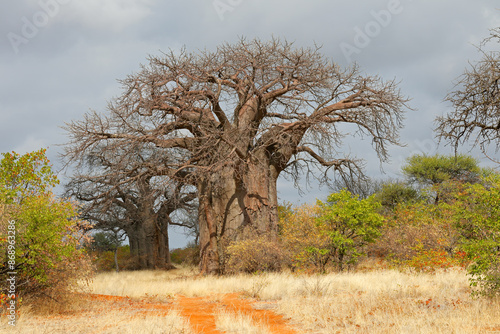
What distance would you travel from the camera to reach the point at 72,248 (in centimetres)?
951

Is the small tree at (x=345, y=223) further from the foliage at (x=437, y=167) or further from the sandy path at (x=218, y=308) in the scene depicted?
the foliage at (x=437, y=167)

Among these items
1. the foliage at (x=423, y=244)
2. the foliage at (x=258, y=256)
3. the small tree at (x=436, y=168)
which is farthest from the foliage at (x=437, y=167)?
the foliage at (x=258, y=256)

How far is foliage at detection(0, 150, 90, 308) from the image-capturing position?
29.5 ft

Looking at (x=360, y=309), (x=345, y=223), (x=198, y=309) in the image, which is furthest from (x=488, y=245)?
(x=345, y=223)

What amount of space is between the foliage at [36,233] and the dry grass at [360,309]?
1.06m

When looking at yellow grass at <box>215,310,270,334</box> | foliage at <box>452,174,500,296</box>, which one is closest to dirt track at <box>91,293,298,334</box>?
yellow grass at <box>215,310,270,334</box>

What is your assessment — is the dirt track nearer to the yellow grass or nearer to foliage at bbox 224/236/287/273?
the yellow grass

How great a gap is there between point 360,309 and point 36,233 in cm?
627

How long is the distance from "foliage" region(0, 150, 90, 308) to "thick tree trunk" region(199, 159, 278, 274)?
283 inches

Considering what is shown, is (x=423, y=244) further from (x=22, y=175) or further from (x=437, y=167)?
(x=437, y=167)

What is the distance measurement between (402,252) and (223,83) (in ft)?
27.9

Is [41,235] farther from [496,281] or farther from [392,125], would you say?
[392,125]

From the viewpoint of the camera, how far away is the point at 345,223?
1519 cm

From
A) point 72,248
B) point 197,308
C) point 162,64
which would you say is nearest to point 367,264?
point 197,308
